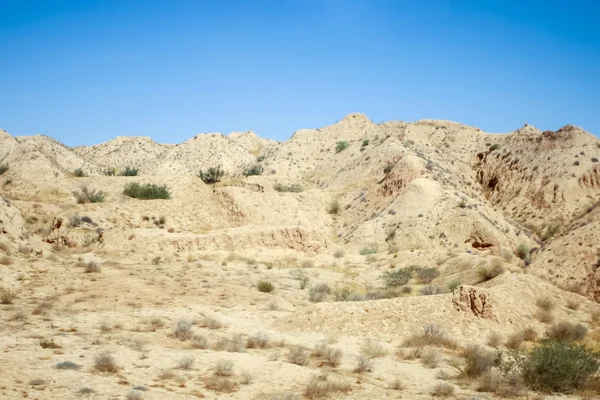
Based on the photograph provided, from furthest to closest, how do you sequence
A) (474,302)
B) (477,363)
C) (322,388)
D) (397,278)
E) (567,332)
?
(397,278), (474,302), (567,332), (477,363), (322,388)

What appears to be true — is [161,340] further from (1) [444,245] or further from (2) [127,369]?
(1) [444,245]

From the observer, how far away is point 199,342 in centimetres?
1041

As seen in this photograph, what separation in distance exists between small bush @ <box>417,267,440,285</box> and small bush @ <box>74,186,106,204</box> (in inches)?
817

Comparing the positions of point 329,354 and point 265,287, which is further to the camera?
point 265,287

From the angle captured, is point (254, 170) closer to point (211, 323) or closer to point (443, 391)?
point (211, 323)

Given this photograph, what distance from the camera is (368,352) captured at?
10.9 meters

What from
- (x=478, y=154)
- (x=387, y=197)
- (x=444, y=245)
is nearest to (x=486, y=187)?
(x=478, y=154)

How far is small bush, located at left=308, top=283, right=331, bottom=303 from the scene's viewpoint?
646 inches

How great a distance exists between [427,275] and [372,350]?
9104mm

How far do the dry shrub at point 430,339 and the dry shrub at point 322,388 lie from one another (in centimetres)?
357

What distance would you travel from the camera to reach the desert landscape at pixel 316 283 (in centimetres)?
878

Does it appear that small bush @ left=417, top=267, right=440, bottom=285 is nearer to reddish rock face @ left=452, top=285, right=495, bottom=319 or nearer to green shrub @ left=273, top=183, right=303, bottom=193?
reddish rock face @ left=452, top=285, right=495, bottom=319

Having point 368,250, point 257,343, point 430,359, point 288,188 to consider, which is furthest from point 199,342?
point 288,188

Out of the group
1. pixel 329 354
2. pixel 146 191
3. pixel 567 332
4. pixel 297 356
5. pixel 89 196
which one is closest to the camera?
pixel 297 356
